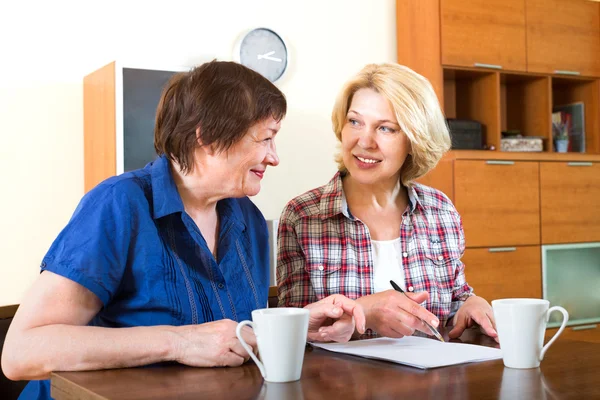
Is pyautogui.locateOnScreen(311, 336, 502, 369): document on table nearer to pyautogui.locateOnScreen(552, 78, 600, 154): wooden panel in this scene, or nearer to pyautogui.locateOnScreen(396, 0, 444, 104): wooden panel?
pyautogui.locateOnScreen(396, 0, 444, 104): wooden panel

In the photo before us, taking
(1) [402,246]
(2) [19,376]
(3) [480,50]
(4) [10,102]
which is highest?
(3) [480,50]

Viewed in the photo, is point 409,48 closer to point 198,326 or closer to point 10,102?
point 10,102

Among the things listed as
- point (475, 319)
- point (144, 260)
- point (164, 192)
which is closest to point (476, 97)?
point (475, 319)

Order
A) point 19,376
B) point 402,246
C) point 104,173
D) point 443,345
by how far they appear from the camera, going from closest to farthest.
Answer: point 19,376 < point 443,345 < point 402,246 < point 104,173

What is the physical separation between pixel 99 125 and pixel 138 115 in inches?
8.1

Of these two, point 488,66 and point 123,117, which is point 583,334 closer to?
point 488,66

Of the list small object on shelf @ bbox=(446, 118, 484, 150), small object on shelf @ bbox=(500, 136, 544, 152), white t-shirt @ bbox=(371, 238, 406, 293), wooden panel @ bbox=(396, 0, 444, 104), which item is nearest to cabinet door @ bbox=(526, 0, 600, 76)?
small object on shelf @ bbox=(500, 136, 544, 152)

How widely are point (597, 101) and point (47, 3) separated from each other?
10.5 ft

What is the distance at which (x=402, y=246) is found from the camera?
1.91 metres

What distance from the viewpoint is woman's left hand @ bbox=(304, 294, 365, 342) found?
1354 millimetres

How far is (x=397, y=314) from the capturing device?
1395mm

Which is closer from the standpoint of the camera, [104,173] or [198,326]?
[198,326]

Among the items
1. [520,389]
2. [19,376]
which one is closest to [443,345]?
[520,389]

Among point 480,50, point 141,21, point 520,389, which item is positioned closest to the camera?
point 520,389
